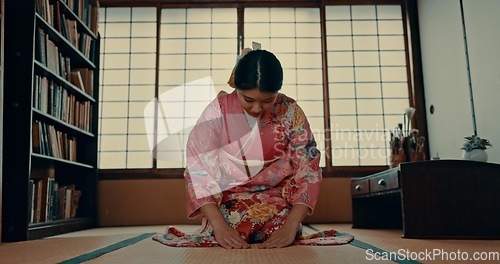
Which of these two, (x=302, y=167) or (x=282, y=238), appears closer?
(x=282, y=238)

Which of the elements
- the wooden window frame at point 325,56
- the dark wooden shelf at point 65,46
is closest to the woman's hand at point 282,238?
the dark wooden shelf at point 65,46

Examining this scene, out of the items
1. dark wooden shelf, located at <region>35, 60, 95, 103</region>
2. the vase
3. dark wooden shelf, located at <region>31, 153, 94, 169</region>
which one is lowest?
the vase

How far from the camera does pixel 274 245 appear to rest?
219 cm

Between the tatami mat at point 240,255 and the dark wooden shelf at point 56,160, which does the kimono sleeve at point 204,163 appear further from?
the dark wooden shelf at point 56,160

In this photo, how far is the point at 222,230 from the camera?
2.20m

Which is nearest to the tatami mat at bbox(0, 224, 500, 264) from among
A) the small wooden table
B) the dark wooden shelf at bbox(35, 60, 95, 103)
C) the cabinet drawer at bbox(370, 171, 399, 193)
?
the small wooden table

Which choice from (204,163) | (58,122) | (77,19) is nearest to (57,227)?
(58,122)

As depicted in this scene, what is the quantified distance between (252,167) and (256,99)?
1.30 ft

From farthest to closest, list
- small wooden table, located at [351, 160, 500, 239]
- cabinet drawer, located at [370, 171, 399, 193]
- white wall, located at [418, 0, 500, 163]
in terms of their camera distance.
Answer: white wall, located at [418, 0, 500, 163], cabinet drawer, located at [370, 171, 399, 193], small wooden table, located at [351, 160, 500, 239]

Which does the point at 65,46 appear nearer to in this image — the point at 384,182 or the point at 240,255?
the point at 384,182

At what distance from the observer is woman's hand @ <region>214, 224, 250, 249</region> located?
216 cm

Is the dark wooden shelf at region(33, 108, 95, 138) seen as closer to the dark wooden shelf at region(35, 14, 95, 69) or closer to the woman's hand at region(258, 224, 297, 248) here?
the dark wooden shelf at region(35, 14, 95, 69)

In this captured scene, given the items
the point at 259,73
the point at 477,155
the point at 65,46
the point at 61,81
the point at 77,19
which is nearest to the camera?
the point at 259,73

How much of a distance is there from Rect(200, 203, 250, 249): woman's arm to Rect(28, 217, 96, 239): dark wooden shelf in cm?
171
